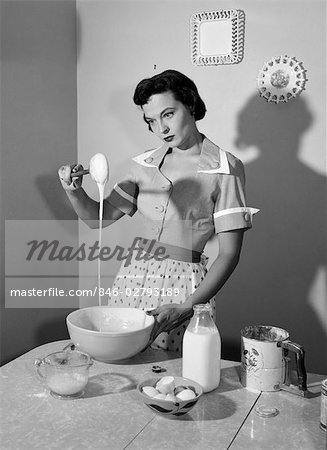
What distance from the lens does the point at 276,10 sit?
6.18 feet

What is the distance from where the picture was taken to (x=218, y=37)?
1913 mm

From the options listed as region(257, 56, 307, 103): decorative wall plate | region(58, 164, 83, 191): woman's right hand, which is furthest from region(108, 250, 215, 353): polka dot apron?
region(257, 56, 307, 103): decorative wall plate

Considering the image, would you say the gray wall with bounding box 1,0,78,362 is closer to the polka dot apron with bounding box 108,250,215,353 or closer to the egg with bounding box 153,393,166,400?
the polka dot apron with bounding box 108,250,215,353

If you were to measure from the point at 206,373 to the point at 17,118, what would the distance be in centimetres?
125

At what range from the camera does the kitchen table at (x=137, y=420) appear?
39.0 inches

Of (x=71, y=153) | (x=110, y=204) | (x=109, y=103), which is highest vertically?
(x=109, y=103)

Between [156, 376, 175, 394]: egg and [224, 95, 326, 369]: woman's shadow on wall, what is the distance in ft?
3.15

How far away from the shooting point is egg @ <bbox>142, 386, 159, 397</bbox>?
109cm

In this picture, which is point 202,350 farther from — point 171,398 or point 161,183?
point 161,183

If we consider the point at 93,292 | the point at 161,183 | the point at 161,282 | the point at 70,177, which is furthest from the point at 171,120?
the point at 93,292

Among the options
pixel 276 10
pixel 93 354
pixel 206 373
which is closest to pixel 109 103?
pixel 276 10

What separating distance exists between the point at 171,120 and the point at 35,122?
2.09 feet

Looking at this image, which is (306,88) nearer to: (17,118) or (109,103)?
(109,103)

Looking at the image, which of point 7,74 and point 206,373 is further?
point 7,74
